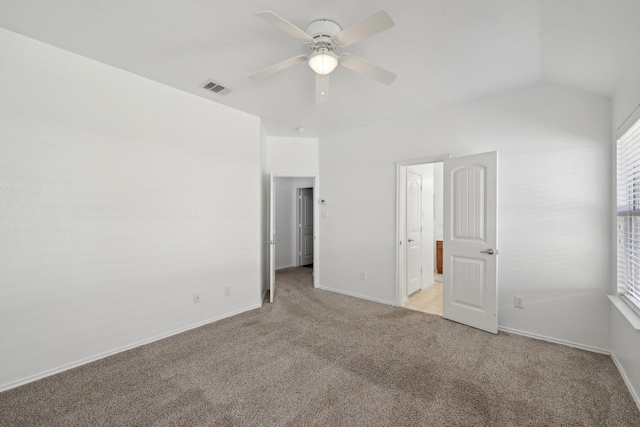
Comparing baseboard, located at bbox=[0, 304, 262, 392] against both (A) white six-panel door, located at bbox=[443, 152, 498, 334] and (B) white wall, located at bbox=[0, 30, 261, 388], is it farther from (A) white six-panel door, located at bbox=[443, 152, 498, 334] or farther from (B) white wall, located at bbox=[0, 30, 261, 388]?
(A) white six-panel door, located at bbox=[443, 152, 498, 334]

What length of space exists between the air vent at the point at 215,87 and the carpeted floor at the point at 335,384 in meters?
Result: 2.65

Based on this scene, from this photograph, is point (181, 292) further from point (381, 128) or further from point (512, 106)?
point (512, 106)

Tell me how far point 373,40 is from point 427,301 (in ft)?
11.5

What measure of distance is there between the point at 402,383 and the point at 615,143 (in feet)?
8.94

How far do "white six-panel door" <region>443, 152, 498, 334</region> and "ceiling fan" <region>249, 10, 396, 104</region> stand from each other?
163cm

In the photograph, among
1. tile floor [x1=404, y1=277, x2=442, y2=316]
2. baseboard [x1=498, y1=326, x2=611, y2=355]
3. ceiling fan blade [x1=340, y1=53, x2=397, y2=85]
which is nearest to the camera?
ceiling fan blade [x1=340, y1=53, x2=397, y2=85]

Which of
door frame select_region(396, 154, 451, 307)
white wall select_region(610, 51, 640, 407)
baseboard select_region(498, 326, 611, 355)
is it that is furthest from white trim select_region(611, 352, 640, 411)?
door frame select_region(396, 154, 451, 307)

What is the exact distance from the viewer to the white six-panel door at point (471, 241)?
2.84 m

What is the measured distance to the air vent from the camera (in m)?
2.75

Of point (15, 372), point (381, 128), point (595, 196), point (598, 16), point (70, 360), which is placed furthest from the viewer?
point (381, 128)

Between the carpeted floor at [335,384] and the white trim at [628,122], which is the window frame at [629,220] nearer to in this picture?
the white trim at [628,122]

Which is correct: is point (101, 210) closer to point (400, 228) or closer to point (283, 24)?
point (283, 24)

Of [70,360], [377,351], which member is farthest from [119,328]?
[377,351]

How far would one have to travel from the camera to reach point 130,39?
207 cm
